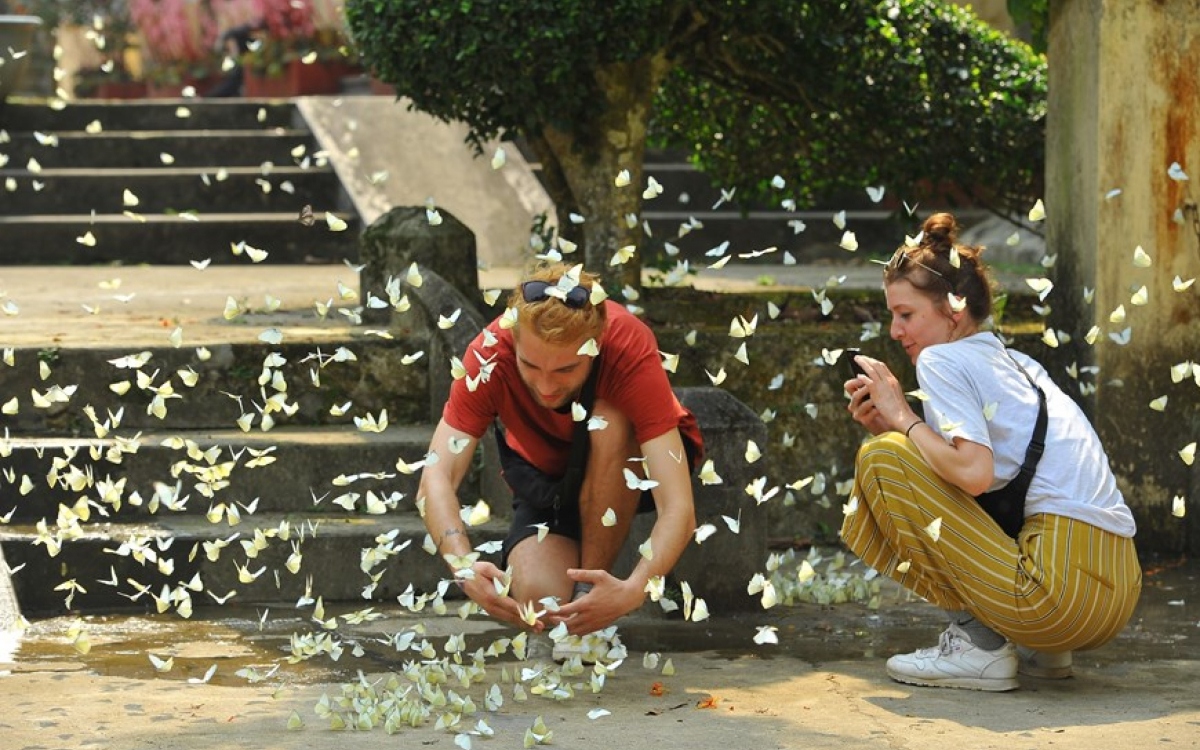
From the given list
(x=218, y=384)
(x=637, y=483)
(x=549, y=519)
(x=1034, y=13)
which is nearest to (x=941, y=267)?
(x=637, y=483)

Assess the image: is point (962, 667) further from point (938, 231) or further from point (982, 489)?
→ point (938, 231)

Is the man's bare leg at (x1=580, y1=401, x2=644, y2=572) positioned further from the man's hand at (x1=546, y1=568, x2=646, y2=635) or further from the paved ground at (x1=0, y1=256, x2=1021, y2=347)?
the paved ground at (x1=0, y1=256, x2=1021, y2=347)

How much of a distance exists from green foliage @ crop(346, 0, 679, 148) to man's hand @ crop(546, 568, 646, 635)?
9.48 feet

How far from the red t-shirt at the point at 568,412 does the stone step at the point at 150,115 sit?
309 inches

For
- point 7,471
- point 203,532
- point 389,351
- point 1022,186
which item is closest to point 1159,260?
point 1022,186

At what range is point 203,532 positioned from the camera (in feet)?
19.5

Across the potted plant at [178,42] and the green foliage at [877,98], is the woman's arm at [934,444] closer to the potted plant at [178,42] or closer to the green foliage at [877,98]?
the green foliage at [877,98]

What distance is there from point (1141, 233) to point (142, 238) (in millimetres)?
6450

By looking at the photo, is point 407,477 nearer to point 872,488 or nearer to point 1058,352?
point 872,488

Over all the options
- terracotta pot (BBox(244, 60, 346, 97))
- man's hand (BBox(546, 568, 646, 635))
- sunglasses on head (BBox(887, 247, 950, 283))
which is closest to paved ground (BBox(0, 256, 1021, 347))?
man's hand (BBox(546, 568, 646, 635))

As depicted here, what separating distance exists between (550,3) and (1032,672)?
10.4 feet

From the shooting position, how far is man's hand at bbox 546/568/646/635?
14.7 feet

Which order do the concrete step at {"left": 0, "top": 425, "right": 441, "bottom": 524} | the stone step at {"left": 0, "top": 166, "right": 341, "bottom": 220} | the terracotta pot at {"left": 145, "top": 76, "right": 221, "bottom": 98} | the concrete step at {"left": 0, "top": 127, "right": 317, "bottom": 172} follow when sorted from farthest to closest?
the terracotta pot at {"left": 145, "top": 76, "right": 221, "bottom": 98} → the concrete step at {"left": 0, "top": 127, "right": 317, "bottom": 172} → the stone step at {"left": 0, "top": 166, "right": 341, "bottom": 220} → the concrete step at {"left": 0, "top": 425, "right": 441, "bottom": 524}

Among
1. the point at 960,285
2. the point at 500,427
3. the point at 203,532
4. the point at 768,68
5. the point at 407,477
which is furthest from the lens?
the point at 768,68
